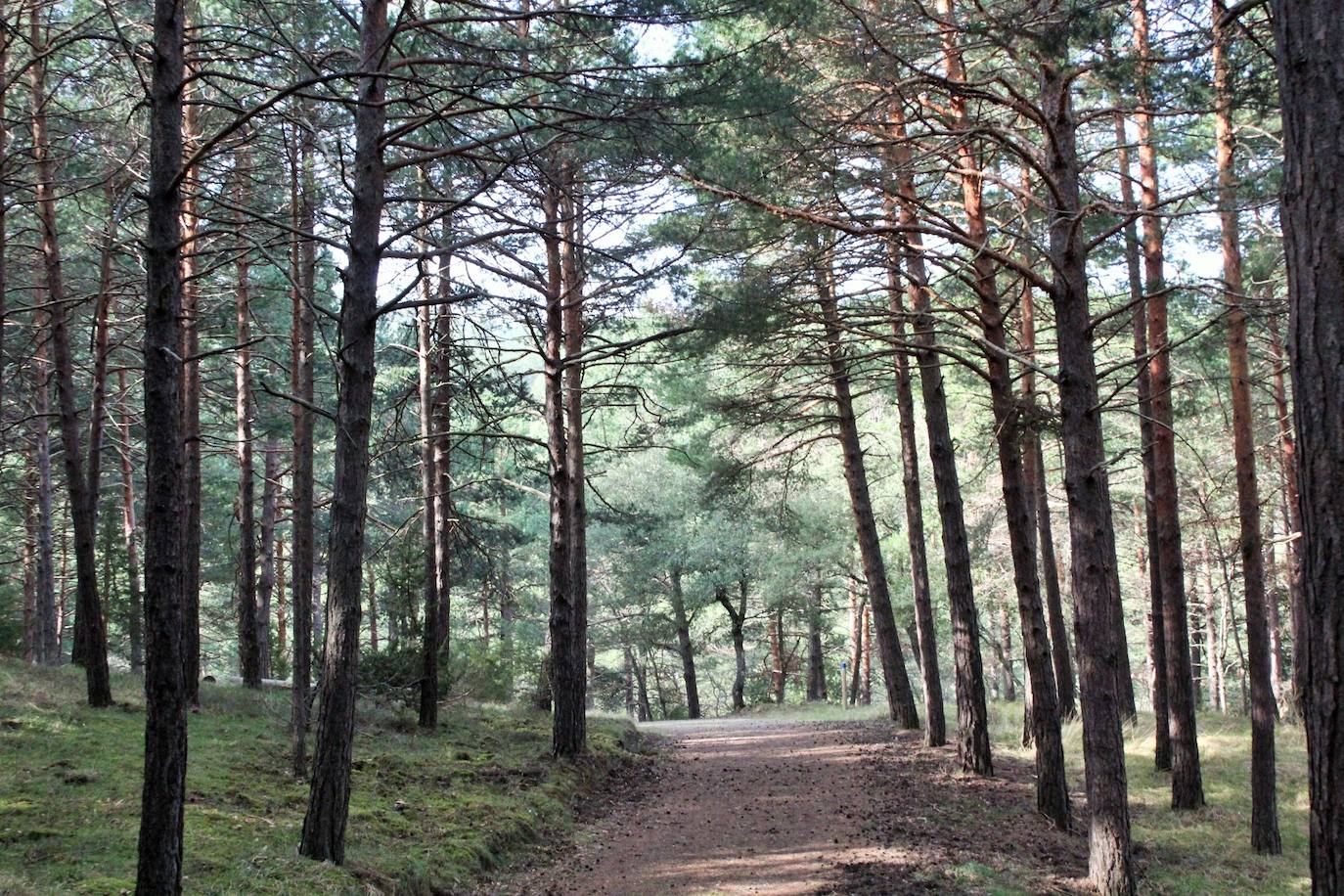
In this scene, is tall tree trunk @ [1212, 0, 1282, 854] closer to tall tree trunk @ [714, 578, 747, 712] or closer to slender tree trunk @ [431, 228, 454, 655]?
slender tree trunk @ [431, 228, 454, 655]

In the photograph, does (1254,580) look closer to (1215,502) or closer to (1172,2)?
(1172,2)

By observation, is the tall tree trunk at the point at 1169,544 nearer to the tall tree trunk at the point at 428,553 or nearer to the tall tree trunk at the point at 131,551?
the tall tree trunk at the point at 428,553

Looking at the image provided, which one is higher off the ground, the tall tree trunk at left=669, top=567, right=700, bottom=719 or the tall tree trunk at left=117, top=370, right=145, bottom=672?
the tall tree trunk at left=117, top=370, right=145, bottom=672

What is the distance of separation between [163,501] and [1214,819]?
1209 cm

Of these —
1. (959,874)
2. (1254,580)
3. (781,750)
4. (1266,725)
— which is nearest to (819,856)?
(959,874)

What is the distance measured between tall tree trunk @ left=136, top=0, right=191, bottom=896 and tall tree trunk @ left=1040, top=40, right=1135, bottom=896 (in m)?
6.29

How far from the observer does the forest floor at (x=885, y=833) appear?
7516 millimetres

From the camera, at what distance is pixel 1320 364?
140 inches

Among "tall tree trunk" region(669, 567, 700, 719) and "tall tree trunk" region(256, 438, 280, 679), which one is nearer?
"tall tree trunk" region(256, 438, 280, 679)

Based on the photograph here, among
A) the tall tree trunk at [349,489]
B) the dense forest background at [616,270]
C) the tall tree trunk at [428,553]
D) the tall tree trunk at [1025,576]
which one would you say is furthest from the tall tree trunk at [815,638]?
the tall tree trunk at [349,489]

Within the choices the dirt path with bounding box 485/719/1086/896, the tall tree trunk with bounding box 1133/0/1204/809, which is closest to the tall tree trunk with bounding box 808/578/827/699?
the dirt path with bounding box 485/719/1086/896

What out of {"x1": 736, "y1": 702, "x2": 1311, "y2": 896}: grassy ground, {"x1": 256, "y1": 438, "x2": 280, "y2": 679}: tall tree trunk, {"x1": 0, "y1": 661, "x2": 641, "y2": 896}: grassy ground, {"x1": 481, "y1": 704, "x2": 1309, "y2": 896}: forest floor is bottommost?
{"x1": 736, "y1": 702, "x2": 1311, "y2": 896}: grassy ground

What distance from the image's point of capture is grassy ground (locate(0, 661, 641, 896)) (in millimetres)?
5809

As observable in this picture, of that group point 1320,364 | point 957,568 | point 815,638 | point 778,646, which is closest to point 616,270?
point 957,568
